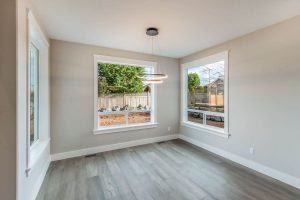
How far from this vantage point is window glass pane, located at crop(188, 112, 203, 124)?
4.48 metres

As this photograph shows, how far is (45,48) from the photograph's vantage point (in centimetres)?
308

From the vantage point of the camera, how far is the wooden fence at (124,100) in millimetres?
4152

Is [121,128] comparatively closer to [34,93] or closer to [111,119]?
[111,119]

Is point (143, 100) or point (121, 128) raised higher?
point (143, 100)

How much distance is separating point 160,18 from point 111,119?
113 inches

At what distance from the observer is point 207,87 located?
14.0 ft

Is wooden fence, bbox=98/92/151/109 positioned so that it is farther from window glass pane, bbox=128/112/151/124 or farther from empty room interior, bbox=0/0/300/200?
window glass pane, bbox=128/112/151/124

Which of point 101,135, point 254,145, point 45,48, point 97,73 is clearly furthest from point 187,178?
point 45,48

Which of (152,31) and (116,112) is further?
(116,112)

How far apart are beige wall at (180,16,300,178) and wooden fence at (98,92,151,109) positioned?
2.40 m

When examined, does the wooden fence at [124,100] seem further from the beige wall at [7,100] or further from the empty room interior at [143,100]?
the beige wall at [7,100]

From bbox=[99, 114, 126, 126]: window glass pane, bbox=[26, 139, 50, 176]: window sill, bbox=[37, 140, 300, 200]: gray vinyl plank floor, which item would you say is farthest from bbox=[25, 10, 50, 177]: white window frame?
bbox=[99, 114, 126, 126]: window glass pane

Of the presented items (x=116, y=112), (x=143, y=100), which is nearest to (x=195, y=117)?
(x=143, y=100)

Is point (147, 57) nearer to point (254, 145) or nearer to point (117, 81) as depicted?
point (117, 81)
